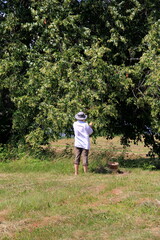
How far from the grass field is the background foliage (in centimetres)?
270

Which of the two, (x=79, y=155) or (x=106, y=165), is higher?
(x=79, y=155)

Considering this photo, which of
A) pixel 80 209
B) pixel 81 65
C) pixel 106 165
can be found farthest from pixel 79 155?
pixel 80 209

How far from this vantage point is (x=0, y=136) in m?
16.0

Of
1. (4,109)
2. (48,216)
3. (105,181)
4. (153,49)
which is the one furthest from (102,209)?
(4,109)

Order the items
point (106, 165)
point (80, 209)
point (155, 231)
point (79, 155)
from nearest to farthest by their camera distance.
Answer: point (155, 231) < point (80, 209) < point (79, 155) < point (106, 165)

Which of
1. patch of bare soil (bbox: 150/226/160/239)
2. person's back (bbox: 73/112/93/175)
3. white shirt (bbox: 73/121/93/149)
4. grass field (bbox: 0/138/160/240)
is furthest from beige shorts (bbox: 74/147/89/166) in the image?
patch of bare soil (bbox: 150/226/160/239)

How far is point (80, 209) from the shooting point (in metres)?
6.97

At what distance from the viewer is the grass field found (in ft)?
18.9

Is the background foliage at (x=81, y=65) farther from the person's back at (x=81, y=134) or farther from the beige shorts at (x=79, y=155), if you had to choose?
the beige shorts at (x=79, y=155)

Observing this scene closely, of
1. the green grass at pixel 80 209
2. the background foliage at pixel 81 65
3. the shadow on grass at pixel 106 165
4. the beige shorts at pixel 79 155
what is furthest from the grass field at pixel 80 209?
the background foliage at pixel 81 65

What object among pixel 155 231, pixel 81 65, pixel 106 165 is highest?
pixel 81 65

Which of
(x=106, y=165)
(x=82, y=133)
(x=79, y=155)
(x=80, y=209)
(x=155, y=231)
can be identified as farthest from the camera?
(x=106, y=165)

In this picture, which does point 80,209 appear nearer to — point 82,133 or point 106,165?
point 82,133

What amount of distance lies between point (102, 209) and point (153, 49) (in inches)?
263
